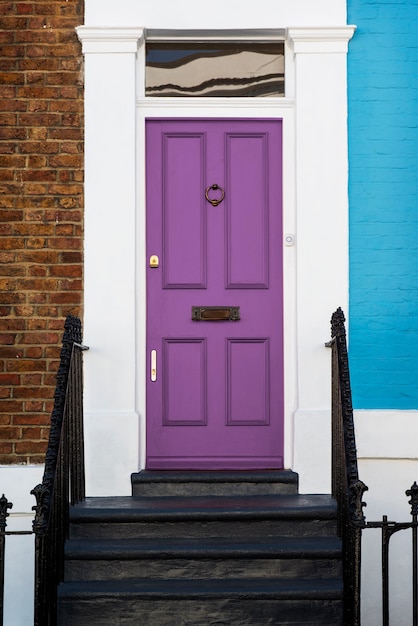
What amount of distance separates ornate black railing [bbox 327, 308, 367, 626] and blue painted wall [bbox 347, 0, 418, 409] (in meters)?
0.56

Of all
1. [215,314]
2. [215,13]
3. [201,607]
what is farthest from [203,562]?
[215,13]

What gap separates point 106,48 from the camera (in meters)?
6.53

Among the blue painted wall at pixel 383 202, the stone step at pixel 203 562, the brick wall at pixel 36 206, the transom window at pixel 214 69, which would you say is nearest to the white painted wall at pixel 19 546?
the brick wall at pixel 36 206

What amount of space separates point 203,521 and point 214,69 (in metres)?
3.01

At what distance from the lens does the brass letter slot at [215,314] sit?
657cm

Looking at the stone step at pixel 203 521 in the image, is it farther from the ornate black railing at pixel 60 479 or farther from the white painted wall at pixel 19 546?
the white painted wall at pixel 19 546

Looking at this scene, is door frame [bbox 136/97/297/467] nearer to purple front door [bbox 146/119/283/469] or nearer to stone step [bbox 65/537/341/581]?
purple front door [bbox 146/119/283/469]

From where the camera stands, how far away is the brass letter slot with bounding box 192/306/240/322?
6570mm

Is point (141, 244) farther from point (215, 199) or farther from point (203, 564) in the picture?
point (203, 564)

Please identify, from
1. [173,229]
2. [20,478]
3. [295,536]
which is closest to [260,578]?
[295,536]

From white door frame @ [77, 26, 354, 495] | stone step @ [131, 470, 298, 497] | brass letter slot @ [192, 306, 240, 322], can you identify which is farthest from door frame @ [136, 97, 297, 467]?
brass letter slot @ [192, 306, 240, 322]

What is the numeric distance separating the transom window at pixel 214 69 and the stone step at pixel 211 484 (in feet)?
8.23

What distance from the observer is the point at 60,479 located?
212 inches

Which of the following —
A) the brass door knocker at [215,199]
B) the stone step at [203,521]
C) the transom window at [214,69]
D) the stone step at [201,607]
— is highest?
the transom window at [214,69]
